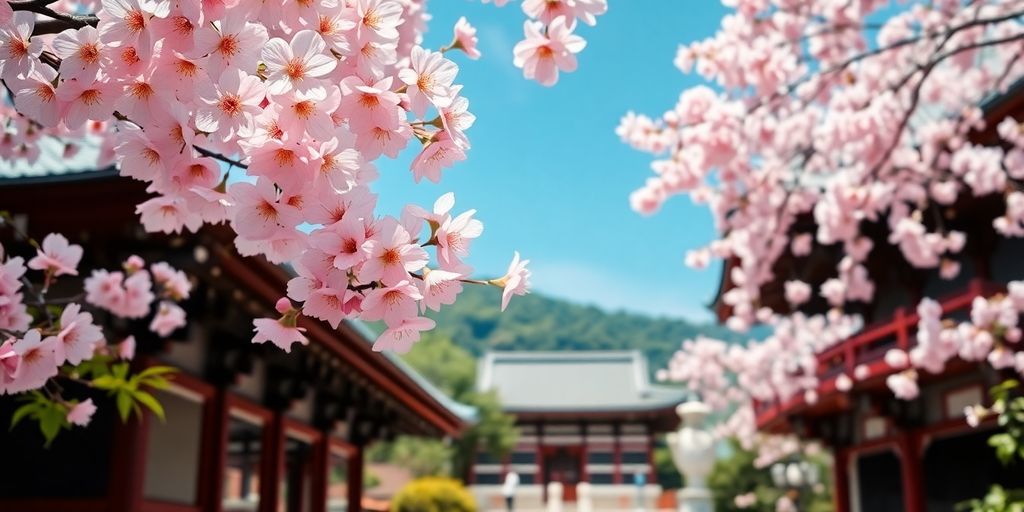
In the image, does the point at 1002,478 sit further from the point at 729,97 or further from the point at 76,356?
the point at 76,356

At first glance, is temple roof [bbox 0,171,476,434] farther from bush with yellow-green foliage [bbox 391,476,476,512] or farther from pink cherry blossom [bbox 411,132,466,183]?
bush with yellow-green foliage [bbox 391,476,476,512]

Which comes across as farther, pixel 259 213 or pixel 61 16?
pixel 61 16

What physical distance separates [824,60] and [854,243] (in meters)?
1.75

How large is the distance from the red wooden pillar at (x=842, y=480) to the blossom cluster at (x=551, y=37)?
14.4 metres

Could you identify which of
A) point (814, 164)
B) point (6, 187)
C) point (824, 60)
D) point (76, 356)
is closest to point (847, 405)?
point (814, 164)

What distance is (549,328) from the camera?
10475 cm

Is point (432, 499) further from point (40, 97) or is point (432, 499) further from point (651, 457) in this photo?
point (40, 97)

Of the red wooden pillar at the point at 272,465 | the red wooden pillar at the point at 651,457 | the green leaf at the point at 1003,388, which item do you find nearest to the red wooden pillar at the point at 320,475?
the red wooden pillar at the point at 272,465

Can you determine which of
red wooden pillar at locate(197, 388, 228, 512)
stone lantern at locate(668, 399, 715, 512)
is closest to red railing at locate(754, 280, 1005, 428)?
stone lantern at locate(668, 399, 715, 512)

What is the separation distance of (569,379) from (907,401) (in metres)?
30.3

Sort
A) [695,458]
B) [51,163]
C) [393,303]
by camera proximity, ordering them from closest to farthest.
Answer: [393,303], [51,163], [695,458]

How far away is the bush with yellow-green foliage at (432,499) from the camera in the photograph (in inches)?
776

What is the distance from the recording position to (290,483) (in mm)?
10703

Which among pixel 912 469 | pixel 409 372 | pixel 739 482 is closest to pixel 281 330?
pixel 409 372
